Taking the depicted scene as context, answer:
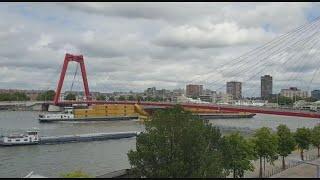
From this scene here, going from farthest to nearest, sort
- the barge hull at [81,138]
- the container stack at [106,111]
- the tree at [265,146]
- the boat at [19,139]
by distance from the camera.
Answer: the container stack at [106,111]
the barge hull at [81,138]
the boat at [19,139]
the tree at [265,146]

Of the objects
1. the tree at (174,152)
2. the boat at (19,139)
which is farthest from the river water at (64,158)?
the tree at (174,152)

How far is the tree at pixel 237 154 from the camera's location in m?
14.0

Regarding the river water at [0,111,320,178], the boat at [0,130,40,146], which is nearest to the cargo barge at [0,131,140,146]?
the boat at [0,130,40,146]

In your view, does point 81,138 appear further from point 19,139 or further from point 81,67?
point 81,67

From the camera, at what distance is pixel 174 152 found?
10.9m

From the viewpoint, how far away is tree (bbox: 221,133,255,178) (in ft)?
46.1

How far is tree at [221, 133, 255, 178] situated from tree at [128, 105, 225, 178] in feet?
7.65

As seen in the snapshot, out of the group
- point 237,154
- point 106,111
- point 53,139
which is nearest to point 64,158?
point 53,139

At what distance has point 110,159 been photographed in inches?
834

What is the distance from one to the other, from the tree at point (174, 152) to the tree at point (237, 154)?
7.65ft

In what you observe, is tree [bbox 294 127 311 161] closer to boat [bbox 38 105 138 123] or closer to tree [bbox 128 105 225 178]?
tree [bbox 128 105 225 178]

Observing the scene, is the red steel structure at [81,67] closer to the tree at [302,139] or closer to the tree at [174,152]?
the tree at [302,139]

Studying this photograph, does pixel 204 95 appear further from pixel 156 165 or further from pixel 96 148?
pixel 156 165

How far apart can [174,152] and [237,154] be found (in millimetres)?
5384
